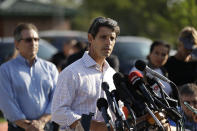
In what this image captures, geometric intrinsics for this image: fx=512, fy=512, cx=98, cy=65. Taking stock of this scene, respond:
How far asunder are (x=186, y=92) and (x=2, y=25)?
31880 mm

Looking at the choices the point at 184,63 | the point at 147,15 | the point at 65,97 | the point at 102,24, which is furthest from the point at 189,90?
the point at 147,15

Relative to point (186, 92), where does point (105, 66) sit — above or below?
above

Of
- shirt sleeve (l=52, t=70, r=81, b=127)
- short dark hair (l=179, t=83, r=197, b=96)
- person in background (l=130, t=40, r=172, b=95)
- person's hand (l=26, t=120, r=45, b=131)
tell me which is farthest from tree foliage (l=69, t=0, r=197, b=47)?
shirt sleeve (l=52, t=70, r=81, b=127)

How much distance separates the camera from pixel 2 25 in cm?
3634

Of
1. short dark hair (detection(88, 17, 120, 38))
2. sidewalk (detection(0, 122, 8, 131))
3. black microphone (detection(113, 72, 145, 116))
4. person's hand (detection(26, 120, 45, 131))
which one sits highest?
short dark hair (detection(88, 17, 120, 38))

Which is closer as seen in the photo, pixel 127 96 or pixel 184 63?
pixel 127 96

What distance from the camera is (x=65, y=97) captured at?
4.39 metres

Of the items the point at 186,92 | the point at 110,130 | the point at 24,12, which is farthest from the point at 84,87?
the point at 24,12

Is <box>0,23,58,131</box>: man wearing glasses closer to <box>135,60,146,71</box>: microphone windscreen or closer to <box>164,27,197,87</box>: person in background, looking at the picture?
<box>164,27,197,87</box>: person in background

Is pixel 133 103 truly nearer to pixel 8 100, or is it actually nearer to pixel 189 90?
pixel 189 90

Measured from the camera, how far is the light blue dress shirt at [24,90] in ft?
19.5

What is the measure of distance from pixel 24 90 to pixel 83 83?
5.74 feet

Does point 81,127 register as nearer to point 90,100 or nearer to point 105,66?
point 90,100

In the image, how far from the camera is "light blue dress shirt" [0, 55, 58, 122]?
5.95 m
